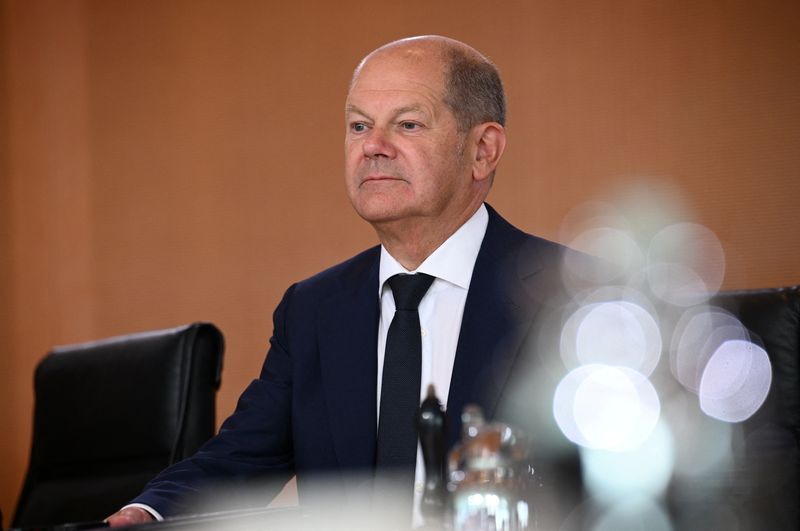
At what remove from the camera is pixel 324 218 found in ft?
11.0

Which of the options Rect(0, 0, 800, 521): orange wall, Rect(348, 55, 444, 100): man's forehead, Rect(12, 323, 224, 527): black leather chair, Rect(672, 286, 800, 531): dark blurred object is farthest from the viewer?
Rect(0, 0, 800, 521): orange wall

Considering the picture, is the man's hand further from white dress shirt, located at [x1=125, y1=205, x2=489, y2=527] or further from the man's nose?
the man's nose

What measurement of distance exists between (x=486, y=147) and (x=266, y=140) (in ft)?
5.11

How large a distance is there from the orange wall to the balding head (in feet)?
3.31

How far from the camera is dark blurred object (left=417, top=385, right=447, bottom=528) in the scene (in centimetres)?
88

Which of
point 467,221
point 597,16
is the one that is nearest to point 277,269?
point 597,16

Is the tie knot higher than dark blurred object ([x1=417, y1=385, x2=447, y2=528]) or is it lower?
higher

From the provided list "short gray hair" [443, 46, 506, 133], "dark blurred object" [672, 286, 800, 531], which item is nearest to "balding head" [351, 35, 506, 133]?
"short gray hair" [443, 46, 506, 133]

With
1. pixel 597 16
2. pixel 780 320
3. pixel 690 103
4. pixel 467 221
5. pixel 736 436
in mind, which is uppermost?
pixel 597 16

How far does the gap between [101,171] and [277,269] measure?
0.79 m

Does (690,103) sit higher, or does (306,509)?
(690,103)

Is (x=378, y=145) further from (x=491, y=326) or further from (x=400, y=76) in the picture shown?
(x=491, y=326)

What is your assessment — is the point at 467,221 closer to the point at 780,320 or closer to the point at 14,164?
the point at 780,320

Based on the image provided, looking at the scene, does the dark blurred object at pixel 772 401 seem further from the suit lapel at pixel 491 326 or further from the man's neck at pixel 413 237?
the man's neck at pixel 413 237
